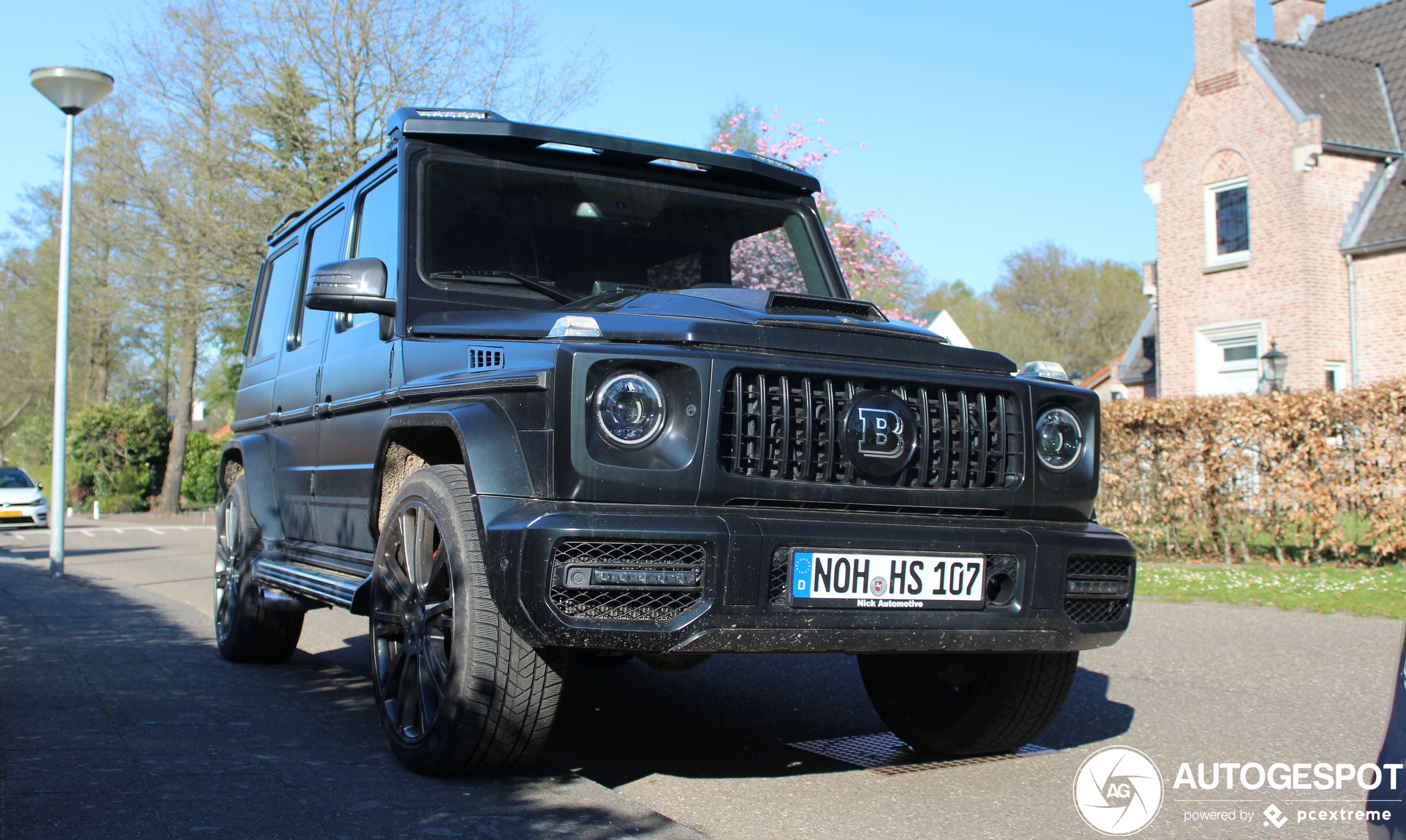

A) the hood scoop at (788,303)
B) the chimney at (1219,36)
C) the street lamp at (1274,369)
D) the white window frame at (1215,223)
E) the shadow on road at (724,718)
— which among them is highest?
the chimney at (1219,36)

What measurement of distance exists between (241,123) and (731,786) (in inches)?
731

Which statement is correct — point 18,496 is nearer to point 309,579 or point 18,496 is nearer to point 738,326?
point 309,579

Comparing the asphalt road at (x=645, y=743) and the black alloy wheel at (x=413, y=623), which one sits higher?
the black alloy wheel at (x=413, y=623)

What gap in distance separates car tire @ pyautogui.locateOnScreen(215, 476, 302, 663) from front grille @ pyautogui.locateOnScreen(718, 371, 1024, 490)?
3428mm

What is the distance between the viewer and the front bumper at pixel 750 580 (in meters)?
3.05

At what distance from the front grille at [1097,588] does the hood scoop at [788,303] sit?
40.8 inches

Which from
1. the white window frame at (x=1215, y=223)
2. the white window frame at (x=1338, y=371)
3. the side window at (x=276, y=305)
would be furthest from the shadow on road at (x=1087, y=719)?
the white window frame at (x=1215, y=223)

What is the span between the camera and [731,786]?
3877 millimetres

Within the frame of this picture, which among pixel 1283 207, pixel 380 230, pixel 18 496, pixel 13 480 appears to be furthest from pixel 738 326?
pixel 13 480

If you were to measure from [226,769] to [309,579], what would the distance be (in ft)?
3.59

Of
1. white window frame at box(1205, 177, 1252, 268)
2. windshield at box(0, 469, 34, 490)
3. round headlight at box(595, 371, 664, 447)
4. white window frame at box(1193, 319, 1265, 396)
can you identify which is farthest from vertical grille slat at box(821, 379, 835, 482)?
windshield at box(0, 469, 34, 490)

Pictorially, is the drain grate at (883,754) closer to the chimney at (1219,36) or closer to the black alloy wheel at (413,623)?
the black alloy wheel at (413,623)

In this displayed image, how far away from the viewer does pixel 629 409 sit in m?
3.23

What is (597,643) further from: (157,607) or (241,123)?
(241,123)
